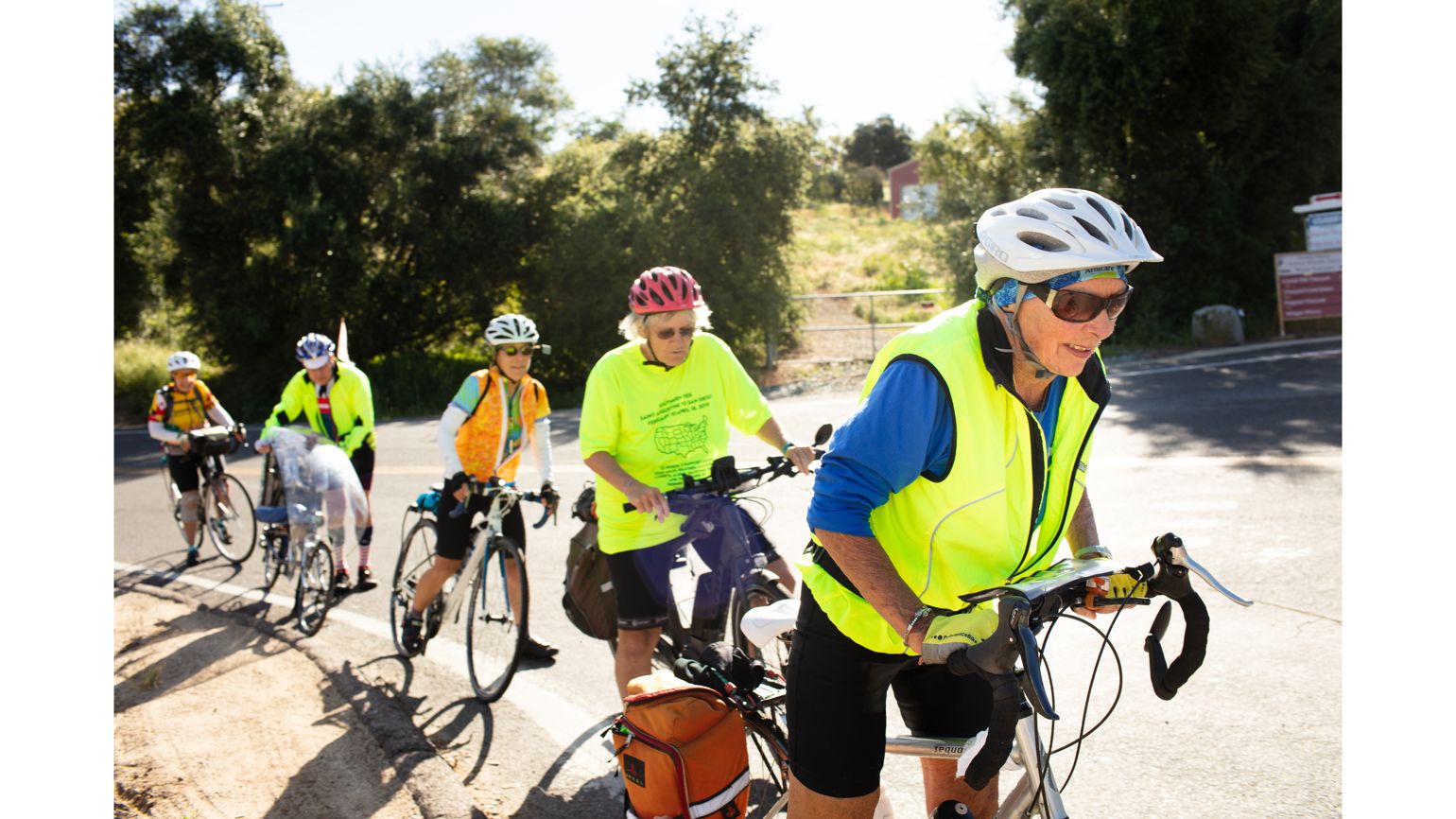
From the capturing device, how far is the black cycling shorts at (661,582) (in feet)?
15.2

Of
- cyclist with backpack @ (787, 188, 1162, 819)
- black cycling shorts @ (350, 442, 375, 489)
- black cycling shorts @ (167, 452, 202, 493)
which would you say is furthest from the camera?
black cycling shorts @ (167, 452, 202, 493)

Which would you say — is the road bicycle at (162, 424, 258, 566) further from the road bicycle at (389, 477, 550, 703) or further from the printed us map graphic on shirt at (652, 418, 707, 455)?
the printed us map graphic on shirt at (652, 418, 707, 455)

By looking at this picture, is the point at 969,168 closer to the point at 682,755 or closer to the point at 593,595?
the point at 593,595

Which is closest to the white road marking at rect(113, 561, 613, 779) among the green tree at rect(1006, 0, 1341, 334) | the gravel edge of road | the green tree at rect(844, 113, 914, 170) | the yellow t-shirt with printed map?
the gravel edge of road

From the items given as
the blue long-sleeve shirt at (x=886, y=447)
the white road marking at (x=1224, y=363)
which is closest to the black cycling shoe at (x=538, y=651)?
the blue long-sleeve shirt at (x=886, y=447)

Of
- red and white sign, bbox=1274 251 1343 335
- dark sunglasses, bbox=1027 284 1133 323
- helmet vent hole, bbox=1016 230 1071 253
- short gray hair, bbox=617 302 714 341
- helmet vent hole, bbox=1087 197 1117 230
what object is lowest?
dark sunglasses, bbox=1027 284 1133 323

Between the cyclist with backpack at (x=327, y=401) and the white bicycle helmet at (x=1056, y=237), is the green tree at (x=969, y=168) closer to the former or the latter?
the cyclist with backpack at (x=327, y=401)

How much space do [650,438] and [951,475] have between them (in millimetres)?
2431

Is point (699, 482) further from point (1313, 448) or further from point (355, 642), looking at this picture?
point (1313, 448)

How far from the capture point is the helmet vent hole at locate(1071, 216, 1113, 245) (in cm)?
245

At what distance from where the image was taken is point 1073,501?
9.05 feet

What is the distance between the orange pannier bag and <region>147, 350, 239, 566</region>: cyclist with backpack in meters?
7.95

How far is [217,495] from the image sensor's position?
9977 millimetres

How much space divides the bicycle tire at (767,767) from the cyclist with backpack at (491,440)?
2130mm
